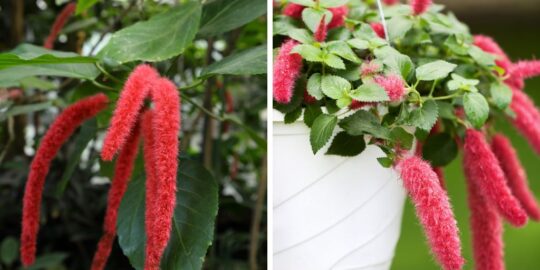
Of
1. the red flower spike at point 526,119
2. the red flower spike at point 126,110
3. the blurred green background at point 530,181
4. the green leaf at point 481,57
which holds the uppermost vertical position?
the red flower spike at point 126,110

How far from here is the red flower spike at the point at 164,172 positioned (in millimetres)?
504

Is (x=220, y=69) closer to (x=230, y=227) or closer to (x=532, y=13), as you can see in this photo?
(x=230, y=227)

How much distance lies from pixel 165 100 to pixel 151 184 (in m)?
0.07

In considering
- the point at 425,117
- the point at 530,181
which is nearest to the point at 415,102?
the point at 425,117

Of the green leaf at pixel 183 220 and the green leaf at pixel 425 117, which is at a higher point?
the green leaf at pixel 425 117

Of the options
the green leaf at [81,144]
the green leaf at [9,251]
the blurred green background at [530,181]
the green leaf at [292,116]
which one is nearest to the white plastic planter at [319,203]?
the green leaf at [292,116]

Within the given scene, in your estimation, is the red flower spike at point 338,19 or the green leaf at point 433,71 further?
the red flower spike at point 338,19

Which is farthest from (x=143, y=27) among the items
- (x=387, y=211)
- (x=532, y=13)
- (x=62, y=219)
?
(x=532, y=13)

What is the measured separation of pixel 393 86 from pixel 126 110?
0.65 feet

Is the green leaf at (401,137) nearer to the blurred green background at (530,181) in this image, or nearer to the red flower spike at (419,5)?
the red flower spike at (419,5)

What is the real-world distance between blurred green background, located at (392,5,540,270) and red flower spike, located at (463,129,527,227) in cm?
71

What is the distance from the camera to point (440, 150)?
2.35 ft

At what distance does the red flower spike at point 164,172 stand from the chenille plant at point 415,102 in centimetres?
8

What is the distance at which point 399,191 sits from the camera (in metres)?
0.69
